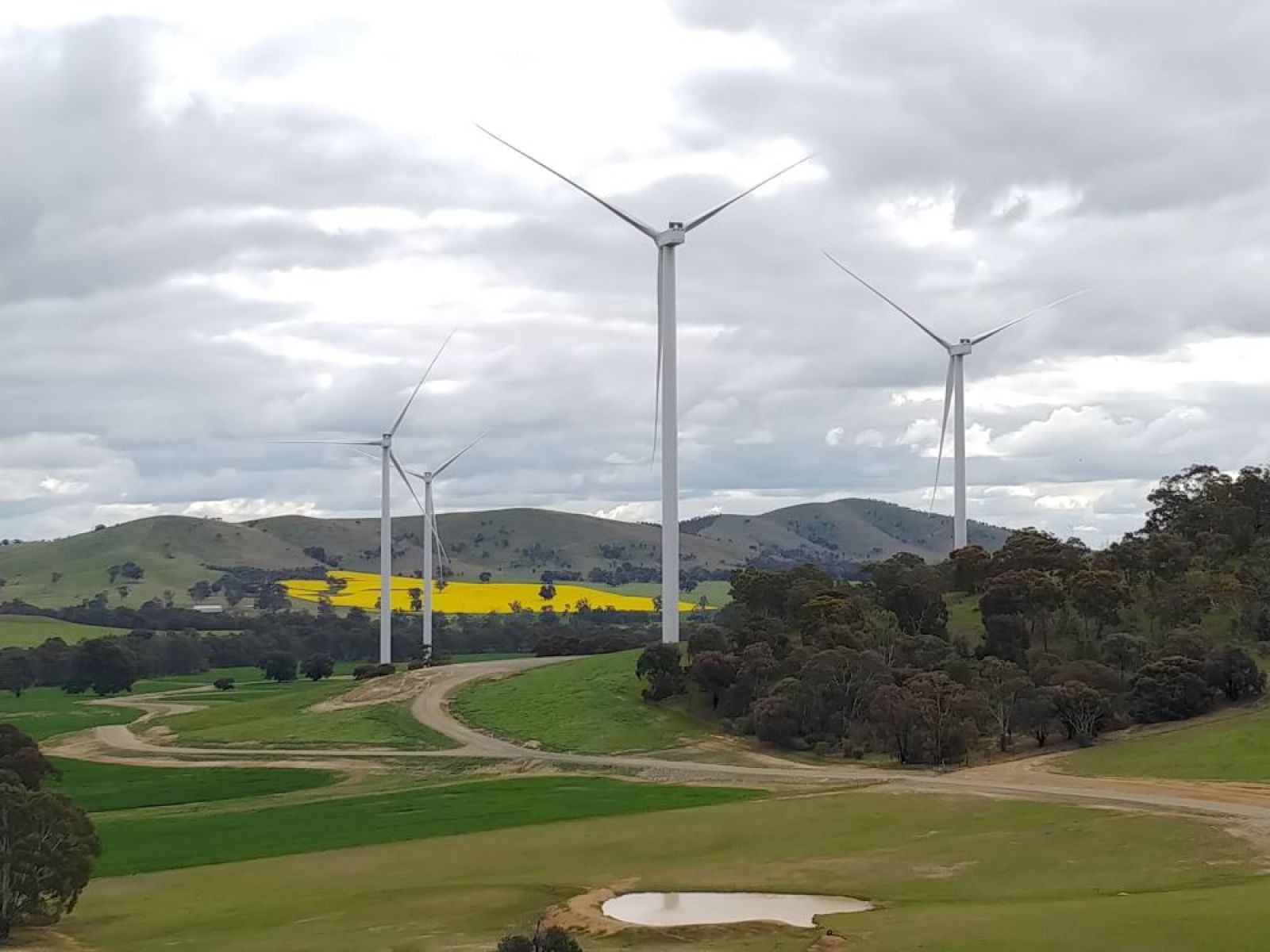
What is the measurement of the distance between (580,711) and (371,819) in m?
42.8

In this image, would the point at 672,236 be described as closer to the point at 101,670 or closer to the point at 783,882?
the point at 783,882

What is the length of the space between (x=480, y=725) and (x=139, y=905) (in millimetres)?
63439

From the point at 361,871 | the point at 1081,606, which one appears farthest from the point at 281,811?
the point at 1081,606

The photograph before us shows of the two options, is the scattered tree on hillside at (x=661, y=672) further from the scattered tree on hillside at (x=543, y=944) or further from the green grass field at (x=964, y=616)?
the scattered tree on hillside at (x=543, y=944)

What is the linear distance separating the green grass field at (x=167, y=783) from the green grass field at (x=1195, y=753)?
4869cm

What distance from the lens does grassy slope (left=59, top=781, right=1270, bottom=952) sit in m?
40.7

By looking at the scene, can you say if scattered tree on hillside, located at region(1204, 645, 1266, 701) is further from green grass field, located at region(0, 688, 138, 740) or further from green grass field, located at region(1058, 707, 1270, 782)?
green grass field, located at region(0, 688, 138, 740)

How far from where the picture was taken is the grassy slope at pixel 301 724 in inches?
4500

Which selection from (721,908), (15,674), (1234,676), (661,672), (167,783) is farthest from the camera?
(15,674)

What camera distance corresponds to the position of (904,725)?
301 feet

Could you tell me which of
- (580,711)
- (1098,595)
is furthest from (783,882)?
(1098,595)

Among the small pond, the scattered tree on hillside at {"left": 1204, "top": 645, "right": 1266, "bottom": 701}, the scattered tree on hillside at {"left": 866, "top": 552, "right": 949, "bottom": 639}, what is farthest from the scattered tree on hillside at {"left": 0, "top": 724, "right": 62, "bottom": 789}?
the scattered tree on hillside at {"left": 866, "top": 552, "right": 949, "bottom": 639}

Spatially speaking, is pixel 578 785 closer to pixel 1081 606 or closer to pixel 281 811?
pixel 281 811

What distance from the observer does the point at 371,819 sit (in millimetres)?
74375
